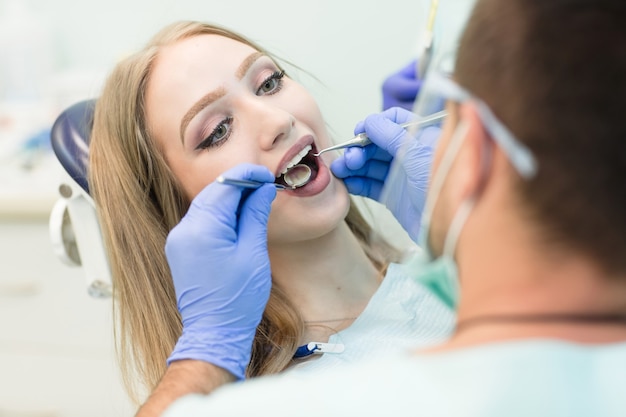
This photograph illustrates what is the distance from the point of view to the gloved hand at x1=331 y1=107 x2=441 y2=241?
4.48 feet

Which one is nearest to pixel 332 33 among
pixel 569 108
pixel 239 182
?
pixel 239 182

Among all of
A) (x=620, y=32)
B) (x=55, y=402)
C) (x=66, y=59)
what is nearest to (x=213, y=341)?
(x=620, y=32)

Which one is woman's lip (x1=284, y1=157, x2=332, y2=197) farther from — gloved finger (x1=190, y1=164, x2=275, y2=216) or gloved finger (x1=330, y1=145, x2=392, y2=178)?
gloved finger (x1=190, y1=164, x2=275, y2=216)

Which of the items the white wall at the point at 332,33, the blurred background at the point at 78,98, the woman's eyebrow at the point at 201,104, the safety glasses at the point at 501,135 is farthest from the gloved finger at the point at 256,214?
the white wall at the point at 332,33

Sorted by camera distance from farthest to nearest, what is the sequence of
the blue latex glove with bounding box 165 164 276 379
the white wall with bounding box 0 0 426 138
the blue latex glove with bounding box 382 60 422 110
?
the white wall with bounding box 0 0 426 138 → the blue latex glove with bounding box 382 60 422 110 → the blue latex glove with bounding box 165 164 276 379

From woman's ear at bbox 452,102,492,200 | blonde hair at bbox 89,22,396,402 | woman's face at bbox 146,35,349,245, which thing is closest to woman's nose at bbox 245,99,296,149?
woman's face at bbox 146,35,349,245

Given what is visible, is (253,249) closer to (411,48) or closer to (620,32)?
(620,32)

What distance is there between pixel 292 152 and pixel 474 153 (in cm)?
69

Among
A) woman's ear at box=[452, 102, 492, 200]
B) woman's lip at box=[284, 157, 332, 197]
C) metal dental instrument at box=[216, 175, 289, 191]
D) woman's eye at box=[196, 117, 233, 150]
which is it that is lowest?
woman's lip at box=[284, 157, 332, 197]

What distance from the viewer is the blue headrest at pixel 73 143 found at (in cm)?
157

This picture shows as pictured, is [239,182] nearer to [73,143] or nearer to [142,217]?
[142,217]

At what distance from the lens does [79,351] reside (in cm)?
214

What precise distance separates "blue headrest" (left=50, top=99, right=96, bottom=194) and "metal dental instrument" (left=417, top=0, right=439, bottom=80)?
735 mm

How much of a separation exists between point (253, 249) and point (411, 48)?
99cm
